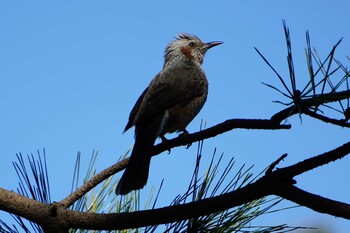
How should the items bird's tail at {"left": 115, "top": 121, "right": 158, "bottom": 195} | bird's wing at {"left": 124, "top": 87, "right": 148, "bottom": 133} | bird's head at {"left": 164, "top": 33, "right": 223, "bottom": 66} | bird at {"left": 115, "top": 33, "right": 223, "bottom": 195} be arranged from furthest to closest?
bird's head at {"left": 164, "top": 33, "right": 223, "bottom": 66}, bird's wing at {"left": 124, "top": 87, "right": 148, "bottom": 133}, bird at {"left": 115, "top": 33, "right": 223, "bottom": 195}, bird's tail at {"left": 115, "top": 121, "right": 158, "bottom": 195}

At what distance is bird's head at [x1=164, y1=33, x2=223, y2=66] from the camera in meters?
6.64

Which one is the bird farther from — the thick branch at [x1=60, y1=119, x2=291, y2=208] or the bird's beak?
the bird's beak

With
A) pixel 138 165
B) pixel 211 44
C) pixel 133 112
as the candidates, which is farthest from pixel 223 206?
pixel 211 44

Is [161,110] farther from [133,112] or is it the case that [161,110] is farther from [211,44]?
[211,44]

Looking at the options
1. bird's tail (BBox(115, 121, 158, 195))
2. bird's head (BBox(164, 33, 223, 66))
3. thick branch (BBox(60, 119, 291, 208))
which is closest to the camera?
thick branch (BBox(60, 119, 291, 208))

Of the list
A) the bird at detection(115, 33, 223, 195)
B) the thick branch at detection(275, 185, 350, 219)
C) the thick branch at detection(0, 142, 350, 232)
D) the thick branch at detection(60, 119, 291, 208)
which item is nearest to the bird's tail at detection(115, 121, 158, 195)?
the bird at detection(115, 33, 223, 195)

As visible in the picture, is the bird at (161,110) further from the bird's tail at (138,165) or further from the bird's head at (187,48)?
the bird's head at (187,48)

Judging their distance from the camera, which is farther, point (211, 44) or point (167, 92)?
point (211, 44)

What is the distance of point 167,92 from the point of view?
5.04m

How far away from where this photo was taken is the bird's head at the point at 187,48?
664cm

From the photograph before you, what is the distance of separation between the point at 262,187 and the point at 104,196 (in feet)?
4.96

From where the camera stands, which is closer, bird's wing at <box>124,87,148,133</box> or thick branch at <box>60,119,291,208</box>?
thick branch at <box>60,119,291,208</box>

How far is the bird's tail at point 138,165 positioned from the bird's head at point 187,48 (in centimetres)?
241

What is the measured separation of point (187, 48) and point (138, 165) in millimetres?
3272
